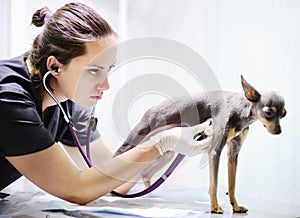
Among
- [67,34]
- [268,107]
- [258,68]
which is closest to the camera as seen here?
[268,107]

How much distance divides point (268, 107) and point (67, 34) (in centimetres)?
51

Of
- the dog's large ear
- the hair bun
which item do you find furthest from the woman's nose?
the dog's large ear

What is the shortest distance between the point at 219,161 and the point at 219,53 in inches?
16.0

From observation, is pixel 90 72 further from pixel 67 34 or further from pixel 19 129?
pixel 19 129

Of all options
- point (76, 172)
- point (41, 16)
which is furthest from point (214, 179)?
point (41, 16)

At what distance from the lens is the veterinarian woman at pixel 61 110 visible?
1.04 meters

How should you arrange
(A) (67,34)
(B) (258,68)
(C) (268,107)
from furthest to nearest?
1. (B) (258,68)
2. (A) (67,34)
3. (C) (268,107)

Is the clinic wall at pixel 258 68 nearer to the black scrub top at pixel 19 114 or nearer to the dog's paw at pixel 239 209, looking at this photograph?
the dog's paw at pixel 239 209

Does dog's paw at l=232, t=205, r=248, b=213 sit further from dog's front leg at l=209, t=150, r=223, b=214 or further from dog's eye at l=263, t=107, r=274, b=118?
dog's eye at l=263, t=107, r=274, b=118

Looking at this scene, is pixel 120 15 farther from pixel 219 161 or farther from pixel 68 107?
pixel 219 161

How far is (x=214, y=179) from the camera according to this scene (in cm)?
108

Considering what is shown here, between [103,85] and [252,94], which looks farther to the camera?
[103,85]

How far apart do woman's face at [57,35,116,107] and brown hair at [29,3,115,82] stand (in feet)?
0.05

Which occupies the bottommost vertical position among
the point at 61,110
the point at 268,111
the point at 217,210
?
the point at 217,210
